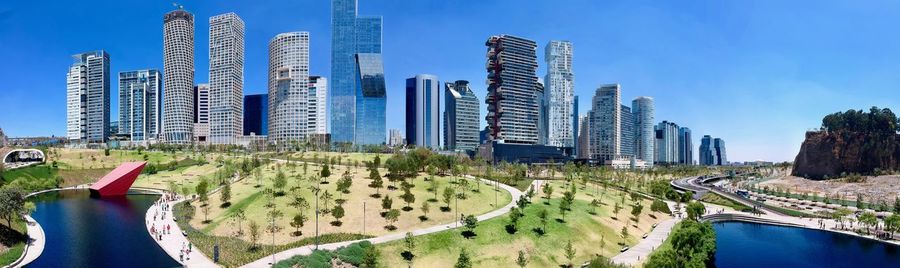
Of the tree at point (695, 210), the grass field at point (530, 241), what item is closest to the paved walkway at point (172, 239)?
the grass field at point (530, 241)

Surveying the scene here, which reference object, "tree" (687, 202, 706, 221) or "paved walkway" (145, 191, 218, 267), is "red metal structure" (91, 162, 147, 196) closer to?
"paved walkway" (145, 191, 218, 267)

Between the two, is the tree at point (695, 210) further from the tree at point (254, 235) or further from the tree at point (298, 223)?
the tree at point (254, 235)

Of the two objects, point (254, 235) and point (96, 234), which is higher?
point (254, 235)

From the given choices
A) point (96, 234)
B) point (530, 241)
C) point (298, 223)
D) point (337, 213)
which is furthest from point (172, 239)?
point (530, 241)

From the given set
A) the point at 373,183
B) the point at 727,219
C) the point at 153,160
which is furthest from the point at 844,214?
the point at 153,160

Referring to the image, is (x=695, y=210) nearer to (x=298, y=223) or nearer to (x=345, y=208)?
(x=345, y=208)
